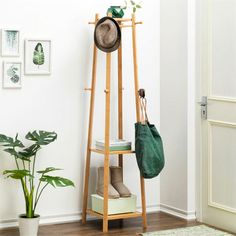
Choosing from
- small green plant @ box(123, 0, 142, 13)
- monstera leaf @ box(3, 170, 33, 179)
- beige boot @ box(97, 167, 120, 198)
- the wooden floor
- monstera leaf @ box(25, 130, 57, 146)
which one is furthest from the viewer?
small green plant @ box(123, 0, 142, 13)

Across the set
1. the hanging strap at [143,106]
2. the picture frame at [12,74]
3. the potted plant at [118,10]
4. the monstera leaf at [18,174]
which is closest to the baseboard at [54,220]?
the monstera leaf at [18,174]

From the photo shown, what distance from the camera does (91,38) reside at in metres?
4.98

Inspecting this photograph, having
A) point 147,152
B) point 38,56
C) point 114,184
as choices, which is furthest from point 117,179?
point 38,56

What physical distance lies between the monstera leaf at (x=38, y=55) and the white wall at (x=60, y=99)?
Result: 0.08m

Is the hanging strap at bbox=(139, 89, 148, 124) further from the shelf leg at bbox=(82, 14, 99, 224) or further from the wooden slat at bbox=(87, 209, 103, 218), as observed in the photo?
the wooden slat at bbox=(87, 209, 103, 218)

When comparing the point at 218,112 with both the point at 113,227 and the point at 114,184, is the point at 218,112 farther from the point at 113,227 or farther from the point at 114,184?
the point at 113,227

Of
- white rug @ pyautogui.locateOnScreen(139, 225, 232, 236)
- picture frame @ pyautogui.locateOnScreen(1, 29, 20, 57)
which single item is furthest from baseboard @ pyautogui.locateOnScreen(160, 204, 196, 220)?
picture frame @ pyautogui.locateOnScreen(1, 29, 20, 57)

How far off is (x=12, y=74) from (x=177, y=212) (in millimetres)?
1739

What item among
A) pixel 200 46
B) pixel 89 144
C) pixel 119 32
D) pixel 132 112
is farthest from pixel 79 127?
pixel 200 46

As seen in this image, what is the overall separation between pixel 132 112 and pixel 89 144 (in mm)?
526

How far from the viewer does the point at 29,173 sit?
15.1 feet

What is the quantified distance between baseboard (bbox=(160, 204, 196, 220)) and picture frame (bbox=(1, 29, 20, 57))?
5.82ft

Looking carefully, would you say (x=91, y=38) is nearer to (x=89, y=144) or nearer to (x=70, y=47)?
(x=70, y=47)

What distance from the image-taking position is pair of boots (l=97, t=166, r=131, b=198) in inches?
188
